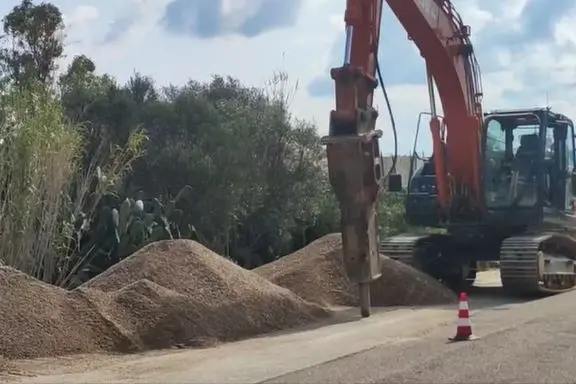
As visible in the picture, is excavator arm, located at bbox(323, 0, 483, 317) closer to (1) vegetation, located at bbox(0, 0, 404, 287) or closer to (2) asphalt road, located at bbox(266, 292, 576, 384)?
(2) asphalt road, located at bbox(266, 292, 576, 384)

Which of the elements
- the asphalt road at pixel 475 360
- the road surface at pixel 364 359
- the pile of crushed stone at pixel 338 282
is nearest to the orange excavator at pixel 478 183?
the pile of crushed stone at pixel 338 282

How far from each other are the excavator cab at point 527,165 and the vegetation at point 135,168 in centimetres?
611

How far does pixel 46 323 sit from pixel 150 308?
1642mm

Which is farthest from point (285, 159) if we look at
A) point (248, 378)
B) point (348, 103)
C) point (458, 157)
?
point (248, 378)

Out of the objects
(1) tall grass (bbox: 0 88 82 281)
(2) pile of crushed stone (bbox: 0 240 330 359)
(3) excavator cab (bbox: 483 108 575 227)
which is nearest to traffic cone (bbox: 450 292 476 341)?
(2) pile of crushed stone (bbox: 0 240 330 359)

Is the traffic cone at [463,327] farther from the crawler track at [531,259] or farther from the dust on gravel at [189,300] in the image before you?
the crawler track at [531,259]

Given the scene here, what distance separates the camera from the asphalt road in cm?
1031

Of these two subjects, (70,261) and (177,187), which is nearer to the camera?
(70,261)

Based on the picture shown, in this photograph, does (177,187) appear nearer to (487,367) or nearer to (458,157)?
(458,157)

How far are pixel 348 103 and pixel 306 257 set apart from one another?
4.60m

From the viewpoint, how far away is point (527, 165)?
69.8ft

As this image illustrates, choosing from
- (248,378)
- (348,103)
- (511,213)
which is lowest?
(248,378)

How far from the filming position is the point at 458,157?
69.6 ft

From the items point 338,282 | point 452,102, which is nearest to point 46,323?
point 338,282
